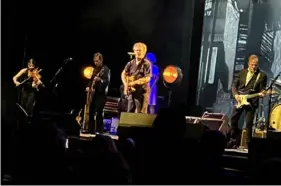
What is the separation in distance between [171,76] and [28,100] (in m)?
2.81

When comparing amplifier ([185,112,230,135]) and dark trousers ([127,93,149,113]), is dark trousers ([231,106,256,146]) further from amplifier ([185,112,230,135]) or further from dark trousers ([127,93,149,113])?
dark trousers ([127,93,149,113])

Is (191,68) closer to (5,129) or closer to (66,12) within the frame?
(66,12)

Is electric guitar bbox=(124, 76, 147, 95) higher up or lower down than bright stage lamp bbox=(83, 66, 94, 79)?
lower down

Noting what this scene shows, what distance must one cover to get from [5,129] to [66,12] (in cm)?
704

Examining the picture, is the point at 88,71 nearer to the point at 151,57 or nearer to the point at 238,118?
the point at 151,57

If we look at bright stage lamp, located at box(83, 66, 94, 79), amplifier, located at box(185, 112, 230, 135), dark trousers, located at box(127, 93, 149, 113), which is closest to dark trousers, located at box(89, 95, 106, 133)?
dark trousers, located at box(127, 93, 149, 113)

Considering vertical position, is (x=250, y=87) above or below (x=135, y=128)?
above

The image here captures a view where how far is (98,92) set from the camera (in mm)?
8172

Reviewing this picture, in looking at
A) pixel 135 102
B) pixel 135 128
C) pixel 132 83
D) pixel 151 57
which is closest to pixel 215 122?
pixel 135 102

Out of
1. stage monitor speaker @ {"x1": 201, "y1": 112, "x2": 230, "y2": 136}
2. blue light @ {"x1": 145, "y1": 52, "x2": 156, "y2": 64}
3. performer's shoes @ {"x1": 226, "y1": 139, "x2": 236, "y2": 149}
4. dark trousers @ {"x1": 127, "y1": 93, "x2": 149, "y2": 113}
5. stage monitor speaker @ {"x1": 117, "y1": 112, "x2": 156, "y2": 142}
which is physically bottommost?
performer's shoes @ {"x1": 226, "y1": 139, "x2": 236, "y2": 149}

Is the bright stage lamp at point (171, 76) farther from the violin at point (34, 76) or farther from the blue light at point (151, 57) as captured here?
the violin at point (34, 76)

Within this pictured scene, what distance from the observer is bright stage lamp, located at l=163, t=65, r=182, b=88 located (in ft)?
31.7

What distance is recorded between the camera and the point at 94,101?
8.21m

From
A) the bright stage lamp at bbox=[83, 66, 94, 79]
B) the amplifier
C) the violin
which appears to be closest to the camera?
the amplifier
